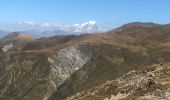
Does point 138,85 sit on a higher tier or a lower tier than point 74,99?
higher

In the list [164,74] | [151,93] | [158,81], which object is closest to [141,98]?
[151,93]

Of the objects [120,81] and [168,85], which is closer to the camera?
[168,85]

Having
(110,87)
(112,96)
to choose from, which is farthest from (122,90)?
(110,87)

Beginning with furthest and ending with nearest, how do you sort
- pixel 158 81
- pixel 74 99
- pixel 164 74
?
1. pixel 74 99
2. pixel 164 74
3. pixel 158 81

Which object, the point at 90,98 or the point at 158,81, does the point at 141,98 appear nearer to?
the point at 158,81

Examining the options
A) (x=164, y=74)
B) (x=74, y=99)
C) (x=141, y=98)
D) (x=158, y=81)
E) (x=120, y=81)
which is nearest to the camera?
(x=141, y=98)

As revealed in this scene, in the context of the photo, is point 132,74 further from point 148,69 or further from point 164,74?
point 164,74
